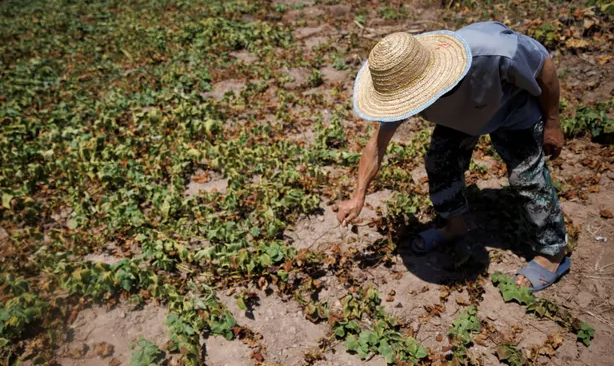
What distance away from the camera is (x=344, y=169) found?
4.71 metres

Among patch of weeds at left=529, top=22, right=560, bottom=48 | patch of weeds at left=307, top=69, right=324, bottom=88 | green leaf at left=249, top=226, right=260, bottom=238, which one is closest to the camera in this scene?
green leaf at left=249, top=226, right=260, bottom=238

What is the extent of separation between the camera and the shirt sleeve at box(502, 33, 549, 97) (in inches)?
94.2

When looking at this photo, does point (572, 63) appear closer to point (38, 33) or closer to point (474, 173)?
point (474, 173)

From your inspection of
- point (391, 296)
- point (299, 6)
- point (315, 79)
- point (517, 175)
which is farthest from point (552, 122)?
point (299, 6)

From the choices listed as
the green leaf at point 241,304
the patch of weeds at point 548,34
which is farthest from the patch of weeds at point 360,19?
the green leaf at point 241,304

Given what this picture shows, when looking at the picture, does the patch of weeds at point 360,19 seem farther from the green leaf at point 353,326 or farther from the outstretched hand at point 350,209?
the green leaf at point 353,326

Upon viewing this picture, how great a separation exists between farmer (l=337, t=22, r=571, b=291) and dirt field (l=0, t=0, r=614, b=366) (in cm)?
48

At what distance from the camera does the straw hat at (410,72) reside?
2229mm

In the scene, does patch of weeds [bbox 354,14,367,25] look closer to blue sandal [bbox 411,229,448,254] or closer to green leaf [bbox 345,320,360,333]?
blue sandal [bbox 411,229,448,254]

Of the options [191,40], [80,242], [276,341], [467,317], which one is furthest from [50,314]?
[191,40]

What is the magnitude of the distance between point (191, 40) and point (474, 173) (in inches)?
242

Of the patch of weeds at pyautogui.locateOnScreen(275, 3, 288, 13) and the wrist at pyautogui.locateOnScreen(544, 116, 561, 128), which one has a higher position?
the wrist at pyautogui.locateOnScreen(544, 116, 561, 128)

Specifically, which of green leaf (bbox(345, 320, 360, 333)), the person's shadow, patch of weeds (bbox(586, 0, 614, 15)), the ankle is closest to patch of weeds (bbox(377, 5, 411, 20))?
patch of weeds (bbox(586, 0, 614, 15))

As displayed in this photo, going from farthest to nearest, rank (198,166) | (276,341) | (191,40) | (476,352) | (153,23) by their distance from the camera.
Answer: (153,23) < (191,40) < (198,166) < (276,341) < (476,352)
